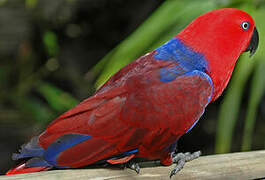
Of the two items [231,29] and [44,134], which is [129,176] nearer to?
[44,134]

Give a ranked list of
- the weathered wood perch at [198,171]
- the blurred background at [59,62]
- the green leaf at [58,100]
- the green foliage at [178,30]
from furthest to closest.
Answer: the blurred background at [59,62] → the green leaf at [58,100] → the green foliage at [178,30] → the weathered wood perch at [198,171]

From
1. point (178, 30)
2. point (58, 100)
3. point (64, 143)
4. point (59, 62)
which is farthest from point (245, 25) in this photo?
point (59, 62)

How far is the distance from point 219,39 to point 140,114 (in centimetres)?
18

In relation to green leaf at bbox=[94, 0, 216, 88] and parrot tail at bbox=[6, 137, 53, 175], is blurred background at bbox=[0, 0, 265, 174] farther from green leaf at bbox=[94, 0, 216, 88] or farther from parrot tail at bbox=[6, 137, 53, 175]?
parrot tail at bbox=[6, 137, 53, 175]

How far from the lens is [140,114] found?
61 centimetres

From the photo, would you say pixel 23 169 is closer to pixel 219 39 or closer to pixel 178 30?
pixel 219 39

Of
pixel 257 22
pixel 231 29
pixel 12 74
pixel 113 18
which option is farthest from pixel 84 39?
pixel 231 29

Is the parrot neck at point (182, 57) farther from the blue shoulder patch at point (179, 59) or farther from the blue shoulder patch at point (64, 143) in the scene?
the blue shoulder patch at point (64, 143)

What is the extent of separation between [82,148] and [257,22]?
62 cm

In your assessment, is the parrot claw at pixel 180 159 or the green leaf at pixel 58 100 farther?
the green leaf at pixel 58 100

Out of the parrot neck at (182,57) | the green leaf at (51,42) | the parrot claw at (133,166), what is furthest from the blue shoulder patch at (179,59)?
the green leaf at (51,42)

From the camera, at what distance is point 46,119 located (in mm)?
1734

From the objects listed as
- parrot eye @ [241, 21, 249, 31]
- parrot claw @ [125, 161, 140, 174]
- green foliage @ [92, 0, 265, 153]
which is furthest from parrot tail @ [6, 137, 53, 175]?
green foliage @ [92, 0, 265, 153]

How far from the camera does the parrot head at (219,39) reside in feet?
2.18
